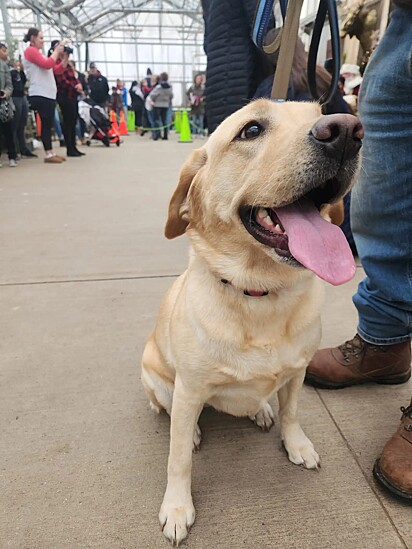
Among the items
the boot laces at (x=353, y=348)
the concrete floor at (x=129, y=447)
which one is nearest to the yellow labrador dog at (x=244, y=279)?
the concrete floor at (x=129, y=447)

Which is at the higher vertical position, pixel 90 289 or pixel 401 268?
pixel 401 268

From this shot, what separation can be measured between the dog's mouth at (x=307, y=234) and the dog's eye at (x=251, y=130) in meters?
0.28

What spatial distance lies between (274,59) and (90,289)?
2057 millimetres

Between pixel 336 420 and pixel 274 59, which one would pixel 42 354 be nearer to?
pixel 336 420

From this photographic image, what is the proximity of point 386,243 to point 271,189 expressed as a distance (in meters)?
0.82

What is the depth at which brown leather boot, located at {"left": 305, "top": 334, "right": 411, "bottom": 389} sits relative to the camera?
200 centimetres

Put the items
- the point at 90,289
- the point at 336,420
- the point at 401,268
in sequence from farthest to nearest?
the point at 90,289, the point at 336,420, the point at 401,268

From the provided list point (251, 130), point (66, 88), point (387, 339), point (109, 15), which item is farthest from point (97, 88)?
point (109, 15)

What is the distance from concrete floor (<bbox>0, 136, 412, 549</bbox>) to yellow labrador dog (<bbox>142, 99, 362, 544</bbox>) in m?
0.19

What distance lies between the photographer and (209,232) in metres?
1.47

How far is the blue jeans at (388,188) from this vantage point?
5.06ft

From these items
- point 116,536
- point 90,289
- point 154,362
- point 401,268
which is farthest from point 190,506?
point 90,289

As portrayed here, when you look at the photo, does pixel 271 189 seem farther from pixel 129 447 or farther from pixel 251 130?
pixel 129 447

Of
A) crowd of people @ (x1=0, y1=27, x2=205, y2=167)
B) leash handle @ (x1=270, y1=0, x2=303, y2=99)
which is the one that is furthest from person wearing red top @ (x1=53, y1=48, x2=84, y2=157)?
leash handle @ (x1=270, y1=0, x2=303, y2=99)
